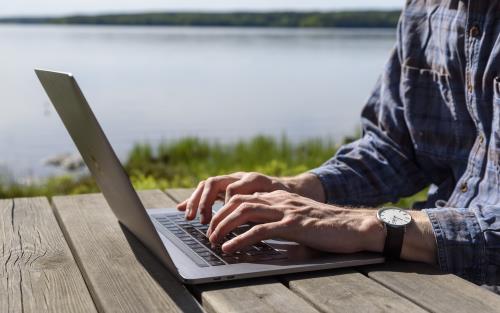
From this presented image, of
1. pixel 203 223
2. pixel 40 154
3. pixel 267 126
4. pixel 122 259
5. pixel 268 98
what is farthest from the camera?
pixel 268 98

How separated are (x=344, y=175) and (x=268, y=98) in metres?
16.0

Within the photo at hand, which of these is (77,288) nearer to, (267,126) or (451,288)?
(451,288)

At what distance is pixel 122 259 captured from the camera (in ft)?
4.64

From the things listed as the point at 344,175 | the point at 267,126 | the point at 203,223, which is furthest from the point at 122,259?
the point at 267,126

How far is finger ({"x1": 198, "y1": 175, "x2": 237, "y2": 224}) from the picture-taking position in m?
1.63

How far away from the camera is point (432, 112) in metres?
2.06

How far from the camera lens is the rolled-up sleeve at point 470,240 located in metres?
1.47

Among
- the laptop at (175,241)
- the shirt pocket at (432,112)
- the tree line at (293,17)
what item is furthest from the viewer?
the tree line at (293,17)

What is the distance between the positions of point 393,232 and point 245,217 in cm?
27

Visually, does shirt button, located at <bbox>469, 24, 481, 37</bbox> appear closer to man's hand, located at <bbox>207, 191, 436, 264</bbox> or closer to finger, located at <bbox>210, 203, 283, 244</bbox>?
man's hand, located at <bbox>207, 191, 436, 264</bbox>

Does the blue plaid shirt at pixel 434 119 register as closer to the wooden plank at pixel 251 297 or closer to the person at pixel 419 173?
the person at pixel 419 173

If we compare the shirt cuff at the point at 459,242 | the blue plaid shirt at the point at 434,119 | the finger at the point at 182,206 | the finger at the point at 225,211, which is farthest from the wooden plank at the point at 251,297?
the blue plaid shirt at the point at 434,119

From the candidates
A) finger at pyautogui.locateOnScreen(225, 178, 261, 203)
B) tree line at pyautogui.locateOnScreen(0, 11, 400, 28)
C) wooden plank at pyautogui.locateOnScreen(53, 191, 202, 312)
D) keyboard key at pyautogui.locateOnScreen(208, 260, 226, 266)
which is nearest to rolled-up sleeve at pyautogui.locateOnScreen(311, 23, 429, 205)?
finger at pyautogui.locateOnScreen(225, 178, 261, 203)

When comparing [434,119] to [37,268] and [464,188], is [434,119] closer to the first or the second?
[464,188]
